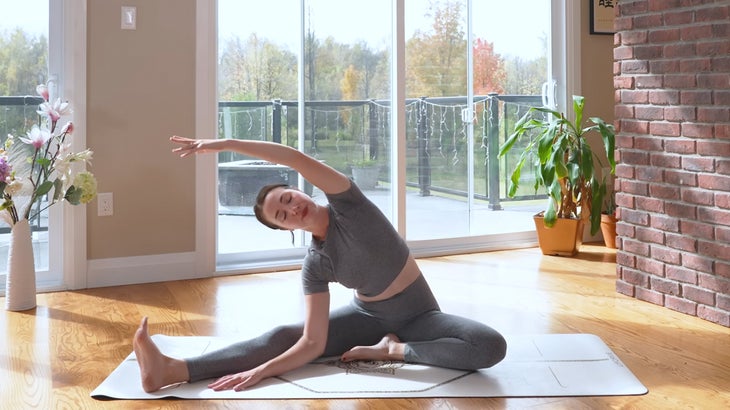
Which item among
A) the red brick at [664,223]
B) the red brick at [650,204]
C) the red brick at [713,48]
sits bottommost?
the red brick at [664,223]

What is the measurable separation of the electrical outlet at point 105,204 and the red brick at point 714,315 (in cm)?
277

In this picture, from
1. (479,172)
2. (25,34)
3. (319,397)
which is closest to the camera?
(319,397)

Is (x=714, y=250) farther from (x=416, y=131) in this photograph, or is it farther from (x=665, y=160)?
(x=416, y=131)

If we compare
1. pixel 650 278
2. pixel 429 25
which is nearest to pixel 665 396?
pixel 650 278

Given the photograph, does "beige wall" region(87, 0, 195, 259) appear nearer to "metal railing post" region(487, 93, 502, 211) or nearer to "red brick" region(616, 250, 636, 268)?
"metal railing post" region(487, 93, 502, 211)

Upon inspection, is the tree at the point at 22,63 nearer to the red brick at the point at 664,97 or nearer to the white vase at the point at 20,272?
the white vase at the point at 20,272

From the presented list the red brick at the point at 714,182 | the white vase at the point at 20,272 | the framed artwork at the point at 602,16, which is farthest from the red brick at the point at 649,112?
the white vase at the point at 20,272

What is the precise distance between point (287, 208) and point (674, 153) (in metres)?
1.87

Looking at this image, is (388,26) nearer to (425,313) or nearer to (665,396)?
(425,313)

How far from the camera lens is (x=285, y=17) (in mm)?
4449

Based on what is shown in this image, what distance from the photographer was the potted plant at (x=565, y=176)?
4.70 meters

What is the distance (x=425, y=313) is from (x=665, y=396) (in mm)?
779

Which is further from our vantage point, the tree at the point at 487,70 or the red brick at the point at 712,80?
the tree at the point at 487,70

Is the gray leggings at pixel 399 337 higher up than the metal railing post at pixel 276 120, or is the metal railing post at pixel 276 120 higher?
the metal railing post at pixel 276 120
